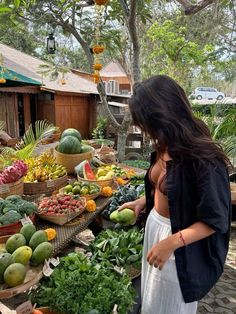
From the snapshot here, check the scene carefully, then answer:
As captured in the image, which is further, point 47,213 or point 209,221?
point 47,213

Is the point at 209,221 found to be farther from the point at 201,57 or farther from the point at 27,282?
the point at 201,57

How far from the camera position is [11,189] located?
2.47m

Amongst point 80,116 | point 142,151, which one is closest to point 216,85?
point 80,116

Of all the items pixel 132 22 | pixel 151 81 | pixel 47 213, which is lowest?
pixel 47 213

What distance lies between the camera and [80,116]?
13.2m

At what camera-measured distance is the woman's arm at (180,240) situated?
1308mm

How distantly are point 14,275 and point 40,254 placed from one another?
22cm

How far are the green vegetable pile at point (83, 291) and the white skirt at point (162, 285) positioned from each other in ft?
0.61

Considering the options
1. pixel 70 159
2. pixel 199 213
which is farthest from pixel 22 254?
pixel 70 159

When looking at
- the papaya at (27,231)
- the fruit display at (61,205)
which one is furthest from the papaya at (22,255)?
the fruit display at (61,205)

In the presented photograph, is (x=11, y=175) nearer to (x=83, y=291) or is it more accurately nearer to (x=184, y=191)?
(x=83, y=291)

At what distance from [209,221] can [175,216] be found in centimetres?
18

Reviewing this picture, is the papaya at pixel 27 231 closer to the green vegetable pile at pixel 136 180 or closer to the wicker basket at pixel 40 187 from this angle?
the wicker basket at pixel 40 187

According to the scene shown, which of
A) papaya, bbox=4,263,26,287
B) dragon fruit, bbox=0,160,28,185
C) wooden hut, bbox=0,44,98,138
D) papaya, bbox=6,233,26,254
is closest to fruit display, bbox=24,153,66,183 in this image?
dragon fruit, bbox=0,160,28,185
